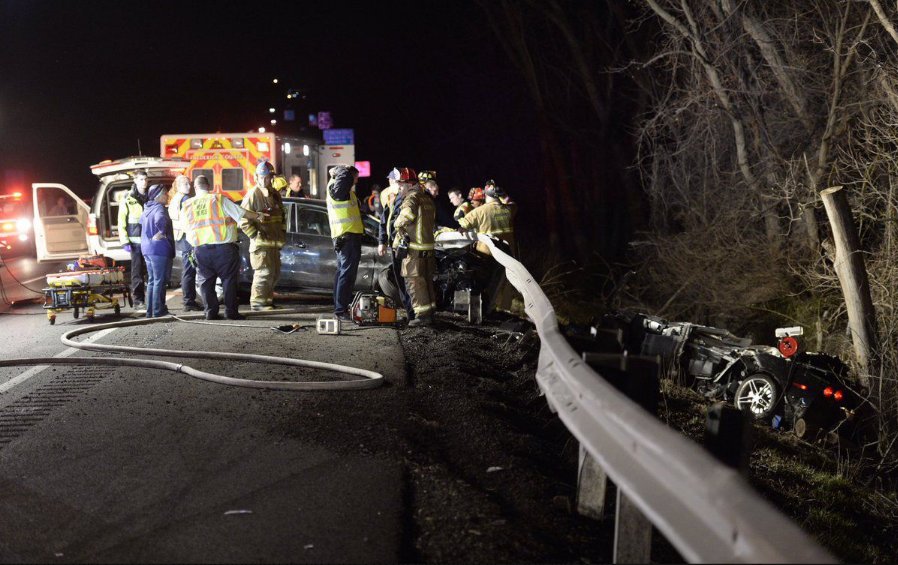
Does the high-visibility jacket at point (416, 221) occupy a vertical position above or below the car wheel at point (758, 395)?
above

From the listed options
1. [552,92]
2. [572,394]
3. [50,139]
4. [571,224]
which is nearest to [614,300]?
[571,224]

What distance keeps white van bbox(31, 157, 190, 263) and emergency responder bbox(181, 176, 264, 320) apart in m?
2.05

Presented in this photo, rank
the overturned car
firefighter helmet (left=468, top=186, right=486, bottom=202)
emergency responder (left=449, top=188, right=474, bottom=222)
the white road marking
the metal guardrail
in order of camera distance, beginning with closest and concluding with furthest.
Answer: the metal guardrail
the white road marking
the overturned car
emergency responder (left=449, top=188, right=474, bottom=222)
firefighter helmet (left=468, top=186, right=486, bottom=202)

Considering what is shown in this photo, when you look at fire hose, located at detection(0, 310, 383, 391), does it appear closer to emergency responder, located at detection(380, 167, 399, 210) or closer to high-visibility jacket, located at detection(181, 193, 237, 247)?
high-visibility jacket, located at detection(181, 193, 237, 247)

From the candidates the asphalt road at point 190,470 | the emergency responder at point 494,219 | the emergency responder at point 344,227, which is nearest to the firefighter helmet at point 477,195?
Answer: the emergency responder at point 494,219

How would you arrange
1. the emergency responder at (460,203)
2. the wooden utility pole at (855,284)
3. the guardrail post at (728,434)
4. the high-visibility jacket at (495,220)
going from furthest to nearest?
1. the emergency responder at (460,203)
2. the high-visibility jacket at (495,220)
3. the wooden utility pole at (855,284)
4. the guardrail post at (728,434)

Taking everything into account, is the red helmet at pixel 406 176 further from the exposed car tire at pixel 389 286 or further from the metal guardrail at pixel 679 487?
the metal guardrail at pixel 679 487

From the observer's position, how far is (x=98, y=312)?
12500mm

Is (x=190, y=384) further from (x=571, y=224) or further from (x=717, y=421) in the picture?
(x=571, y=224)

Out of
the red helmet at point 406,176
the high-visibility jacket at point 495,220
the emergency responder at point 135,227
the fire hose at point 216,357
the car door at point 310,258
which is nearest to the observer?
the fire hose at point 216,357

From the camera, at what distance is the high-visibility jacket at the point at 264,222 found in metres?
11.4

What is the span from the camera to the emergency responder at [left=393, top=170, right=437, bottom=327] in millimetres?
10320

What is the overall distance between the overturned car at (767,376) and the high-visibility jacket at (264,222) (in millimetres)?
4705

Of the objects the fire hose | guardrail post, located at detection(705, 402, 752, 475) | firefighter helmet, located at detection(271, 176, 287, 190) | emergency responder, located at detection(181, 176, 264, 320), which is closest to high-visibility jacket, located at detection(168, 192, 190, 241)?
emergency responder, located at detection(181, 176, 264, 320)
